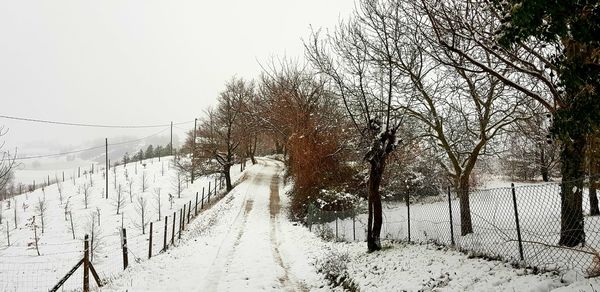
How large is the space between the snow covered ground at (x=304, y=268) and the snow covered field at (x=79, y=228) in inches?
215

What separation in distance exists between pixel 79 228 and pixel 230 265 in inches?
1705

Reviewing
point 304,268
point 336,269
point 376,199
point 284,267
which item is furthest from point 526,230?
point 284,267

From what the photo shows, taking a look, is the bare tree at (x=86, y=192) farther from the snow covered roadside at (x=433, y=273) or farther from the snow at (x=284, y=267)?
the snow covered roadside at (x=433, y=273)

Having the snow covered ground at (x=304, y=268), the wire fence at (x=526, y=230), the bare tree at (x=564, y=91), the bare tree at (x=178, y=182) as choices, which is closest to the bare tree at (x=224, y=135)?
the bare tree at (x=178, y=182)

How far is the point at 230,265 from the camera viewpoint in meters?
13.0

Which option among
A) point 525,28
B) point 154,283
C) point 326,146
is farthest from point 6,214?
point 525,28

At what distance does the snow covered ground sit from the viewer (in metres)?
6.62

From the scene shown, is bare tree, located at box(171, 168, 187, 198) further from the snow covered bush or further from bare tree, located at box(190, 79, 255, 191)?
the snow covered bush

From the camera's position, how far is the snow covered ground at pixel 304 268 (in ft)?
21.7

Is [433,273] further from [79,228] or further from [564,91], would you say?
[79,228]

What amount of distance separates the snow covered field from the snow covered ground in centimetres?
547

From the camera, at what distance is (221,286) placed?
415 inches

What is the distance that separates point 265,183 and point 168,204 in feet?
61.0

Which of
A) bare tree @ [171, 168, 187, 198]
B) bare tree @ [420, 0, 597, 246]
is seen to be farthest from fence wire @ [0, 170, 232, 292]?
bare tree @ [420, 0, 597, 246]
